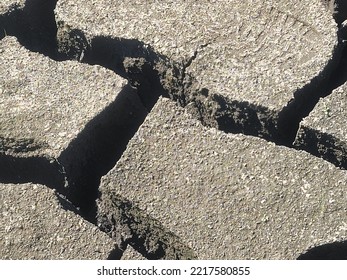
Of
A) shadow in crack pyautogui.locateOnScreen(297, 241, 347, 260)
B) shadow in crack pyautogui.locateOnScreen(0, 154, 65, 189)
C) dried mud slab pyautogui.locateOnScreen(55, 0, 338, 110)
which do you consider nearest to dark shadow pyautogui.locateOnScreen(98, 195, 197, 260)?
shadow in crack pyautogui.locateOnScreen(0, 154, 65, 189)

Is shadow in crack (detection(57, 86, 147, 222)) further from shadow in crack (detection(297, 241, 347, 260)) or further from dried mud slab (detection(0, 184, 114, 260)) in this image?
shadow in crack (detection(297, 241, 347, 260))

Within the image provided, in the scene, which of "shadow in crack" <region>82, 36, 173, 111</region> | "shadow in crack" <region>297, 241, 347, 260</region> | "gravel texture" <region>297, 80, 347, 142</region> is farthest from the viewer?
"shadow in crack" <region>82, 36, 173, 111</region>

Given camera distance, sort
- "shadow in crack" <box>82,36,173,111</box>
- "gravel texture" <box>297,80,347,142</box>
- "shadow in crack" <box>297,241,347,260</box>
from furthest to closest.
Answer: "shadow in crack" <box>82,36,173,111</box> → "gravel texture" <box>297,80,347,142</box> → "shadow in crack" <box>297,241,347,260</box>

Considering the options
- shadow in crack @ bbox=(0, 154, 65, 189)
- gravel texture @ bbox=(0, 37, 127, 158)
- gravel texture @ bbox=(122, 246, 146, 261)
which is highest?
gravel texture @ bbox=(0, 37, 127, 158)

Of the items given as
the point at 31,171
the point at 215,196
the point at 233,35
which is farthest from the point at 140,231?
the point at 233,35

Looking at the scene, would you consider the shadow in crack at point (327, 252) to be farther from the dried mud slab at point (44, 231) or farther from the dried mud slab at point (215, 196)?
Answer: the dried mud slab at point (44, 231)

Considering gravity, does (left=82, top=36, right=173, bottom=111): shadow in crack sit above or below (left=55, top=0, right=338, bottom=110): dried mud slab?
below

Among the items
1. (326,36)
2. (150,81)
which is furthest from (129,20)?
(326,36)

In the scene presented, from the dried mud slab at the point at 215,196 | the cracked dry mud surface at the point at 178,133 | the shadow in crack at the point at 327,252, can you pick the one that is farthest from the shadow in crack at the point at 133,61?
the shadow in crack at the point at 327,252
